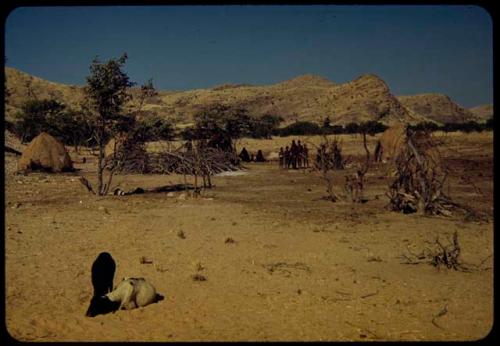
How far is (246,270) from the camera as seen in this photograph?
710 cm

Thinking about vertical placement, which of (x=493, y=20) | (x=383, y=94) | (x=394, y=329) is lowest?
(x=394, y=329)

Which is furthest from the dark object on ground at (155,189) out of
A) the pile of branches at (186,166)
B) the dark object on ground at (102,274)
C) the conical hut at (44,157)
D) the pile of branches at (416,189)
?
the dark object on ground at (102,274)

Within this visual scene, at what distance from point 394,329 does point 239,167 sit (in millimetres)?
18398

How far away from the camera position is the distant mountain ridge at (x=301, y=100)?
67938 millimetres

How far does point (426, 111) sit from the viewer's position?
287 feet

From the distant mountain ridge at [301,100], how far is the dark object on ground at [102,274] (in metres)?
57.0

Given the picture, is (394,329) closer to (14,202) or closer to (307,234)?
A: (307,234)

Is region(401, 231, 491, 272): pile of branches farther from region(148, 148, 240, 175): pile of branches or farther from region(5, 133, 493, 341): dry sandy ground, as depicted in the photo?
region(148, 148, 240, 175): pile of branches

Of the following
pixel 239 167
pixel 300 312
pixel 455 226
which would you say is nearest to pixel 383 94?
pixel 239 167

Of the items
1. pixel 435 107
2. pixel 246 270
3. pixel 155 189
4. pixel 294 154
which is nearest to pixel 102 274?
pixel 246 270

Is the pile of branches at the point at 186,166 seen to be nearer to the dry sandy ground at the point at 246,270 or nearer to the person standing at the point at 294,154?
the person standing at the point at 294,154

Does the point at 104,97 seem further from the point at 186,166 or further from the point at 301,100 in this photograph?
the point at 301,100

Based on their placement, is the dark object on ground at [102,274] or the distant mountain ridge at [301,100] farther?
the distant mountain ridge at [301,100]

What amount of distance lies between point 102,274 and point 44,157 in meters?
15.5
